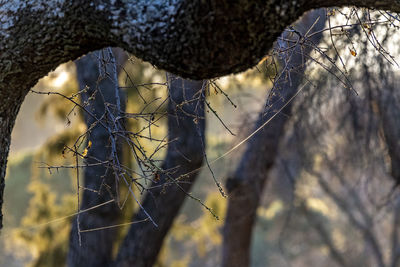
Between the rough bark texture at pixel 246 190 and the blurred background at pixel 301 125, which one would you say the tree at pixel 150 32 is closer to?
the blurred background at pixel 301 125

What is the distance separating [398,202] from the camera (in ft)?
41.3

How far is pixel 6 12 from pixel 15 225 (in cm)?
1637

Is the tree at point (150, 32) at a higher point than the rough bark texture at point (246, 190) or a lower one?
lower

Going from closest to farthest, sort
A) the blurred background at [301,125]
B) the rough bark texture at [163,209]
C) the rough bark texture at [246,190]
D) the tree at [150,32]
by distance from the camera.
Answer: the tree at [150,32], the blurred background at [301,125], the rough bark texture at [163,209], the rough bark texture at [246,190]

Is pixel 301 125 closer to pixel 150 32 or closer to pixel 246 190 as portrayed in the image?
pixel 246 190

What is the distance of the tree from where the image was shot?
2029 mm

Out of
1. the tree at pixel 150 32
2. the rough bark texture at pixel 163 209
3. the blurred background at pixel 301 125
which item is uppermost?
the blurred background at pixel 301 125

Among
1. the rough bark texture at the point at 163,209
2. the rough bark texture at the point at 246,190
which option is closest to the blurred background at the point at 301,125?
the rough bark texture at the point at 246,190

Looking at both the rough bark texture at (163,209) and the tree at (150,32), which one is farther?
the rough bark texture at (163,209)

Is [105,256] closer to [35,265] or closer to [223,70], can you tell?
[35,265]

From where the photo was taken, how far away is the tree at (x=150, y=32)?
6.66 feet

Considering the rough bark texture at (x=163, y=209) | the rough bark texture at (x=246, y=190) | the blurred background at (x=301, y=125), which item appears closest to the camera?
the blurred background at (x=301, y=125)

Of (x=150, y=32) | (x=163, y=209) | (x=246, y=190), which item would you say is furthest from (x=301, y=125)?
(x=150, y=32)

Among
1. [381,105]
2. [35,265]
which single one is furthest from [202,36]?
[35,265]
